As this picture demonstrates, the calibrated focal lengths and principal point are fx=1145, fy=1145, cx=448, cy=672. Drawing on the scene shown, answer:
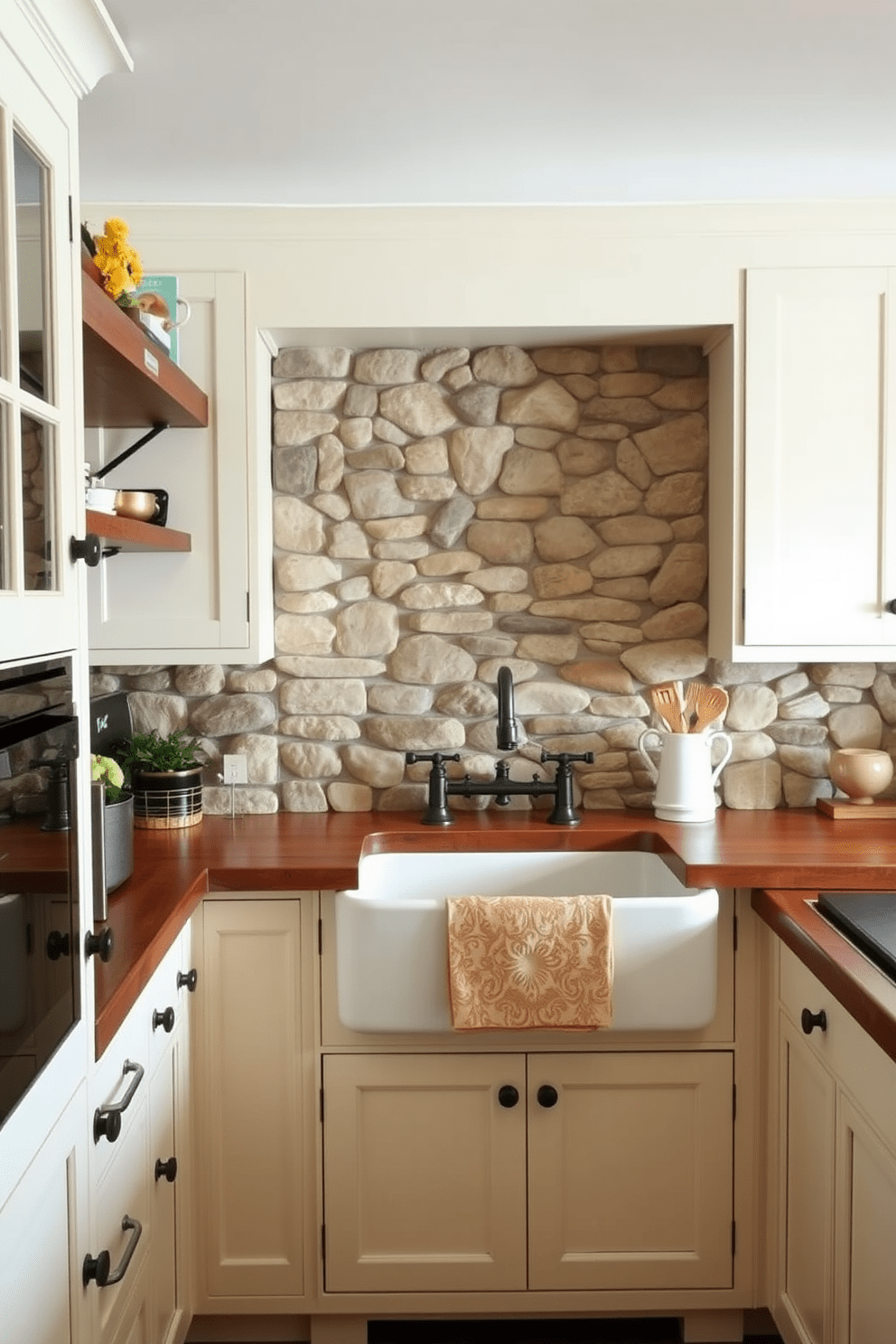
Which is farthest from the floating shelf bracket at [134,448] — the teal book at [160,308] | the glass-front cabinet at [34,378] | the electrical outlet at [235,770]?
the glass-front cabinet at [34,378]

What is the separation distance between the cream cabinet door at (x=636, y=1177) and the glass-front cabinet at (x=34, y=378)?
4.92 feet

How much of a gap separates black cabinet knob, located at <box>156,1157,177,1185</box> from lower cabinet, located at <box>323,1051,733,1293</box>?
1.24 feet

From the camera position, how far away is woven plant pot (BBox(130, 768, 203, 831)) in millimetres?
2734

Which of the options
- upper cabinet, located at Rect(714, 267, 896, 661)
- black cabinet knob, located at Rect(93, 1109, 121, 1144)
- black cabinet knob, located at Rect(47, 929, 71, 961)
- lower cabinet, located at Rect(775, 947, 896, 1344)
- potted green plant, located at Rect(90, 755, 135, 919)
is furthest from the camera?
upper cabinet, located at Rect(714, 267, 896, 661)

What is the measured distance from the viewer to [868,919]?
1.95m

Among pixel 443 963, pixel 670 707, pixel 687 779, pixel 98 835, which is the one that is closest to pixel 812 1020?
pixel 443 963

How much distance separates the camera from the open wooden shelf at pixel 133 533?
6.00 ft

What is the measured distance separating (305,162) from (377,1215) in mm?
2188

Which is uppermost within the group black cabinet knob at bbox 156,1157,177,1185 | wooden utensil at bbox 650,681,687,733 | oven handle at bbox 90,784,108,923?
wooden utensil at bbox 650,681,687,733

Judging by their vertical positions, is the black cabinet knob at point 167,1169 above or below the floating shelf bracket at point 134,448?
below

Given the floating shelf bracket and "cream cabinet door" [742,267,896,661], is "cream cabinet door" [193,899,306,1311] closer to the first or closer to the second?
the floating shelf bracket

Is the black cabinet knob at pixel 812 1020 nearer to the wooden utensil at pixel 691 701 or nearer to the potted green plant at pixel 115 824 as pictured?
the wooden utensil at pixel 691 701

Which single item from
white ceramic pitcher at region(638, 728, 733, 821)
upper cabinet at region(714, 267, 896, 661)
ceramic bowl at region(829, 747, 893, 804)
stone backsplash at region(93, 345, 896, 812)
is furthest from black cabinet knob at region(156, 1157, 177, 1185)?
ceramic bowl at region(829, 747, 893, 804)

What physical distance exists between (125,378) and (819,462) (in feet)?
5.02
